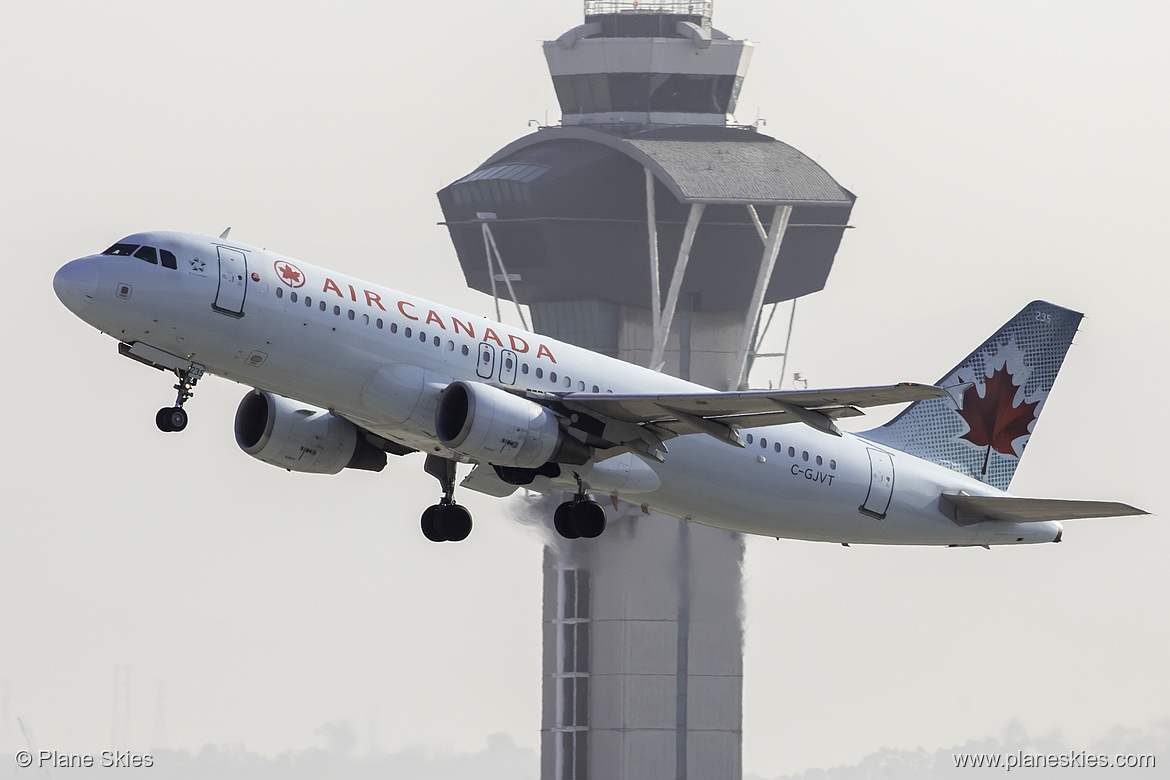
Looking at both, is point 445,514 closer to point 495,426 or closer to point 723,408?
point 495,426

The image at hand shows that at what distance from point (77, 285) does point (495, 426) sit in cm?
1019

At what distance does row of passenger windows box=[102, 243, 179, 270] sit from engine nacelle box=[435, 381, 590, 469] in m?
7.16

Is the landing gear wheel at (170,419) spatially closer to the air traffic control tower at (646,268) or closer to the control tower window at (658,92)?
the air traffic control tower at (646,268)

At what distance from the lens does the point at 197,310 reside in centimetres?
5175

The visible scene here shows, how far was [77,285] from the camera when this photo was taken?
51.3 meters

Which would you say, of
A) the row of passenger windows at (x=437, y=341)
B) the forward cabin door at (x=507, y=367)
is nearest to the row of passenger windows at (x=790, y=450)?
the row of passenger windows at (x=437, y=341)

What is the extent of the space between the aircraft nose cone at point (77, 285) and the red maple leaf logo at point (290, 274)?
4244 mm

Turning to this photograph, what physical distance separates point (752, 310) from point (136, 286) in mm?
71684

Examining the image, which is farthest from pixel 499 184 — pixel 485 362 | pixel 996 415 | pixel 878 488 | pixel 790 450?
pixel 485 362

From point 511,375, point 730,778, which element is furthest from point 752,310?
point 511,375

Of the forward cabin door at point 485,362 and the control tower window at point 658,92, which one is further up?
the control tower window at point 658,92

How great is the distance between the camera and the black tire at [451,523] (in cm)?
6028

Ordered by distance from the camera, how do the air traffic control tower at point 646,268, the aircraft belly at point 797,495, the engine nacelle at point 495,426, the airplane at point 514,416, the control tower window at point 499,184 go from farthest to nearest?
the control tower window at point 499,184, the air traffic control tower at point 646,268, the aircraft belly at point 797,495, the engine nacelle at point 495,426, the airplane at point 514,416

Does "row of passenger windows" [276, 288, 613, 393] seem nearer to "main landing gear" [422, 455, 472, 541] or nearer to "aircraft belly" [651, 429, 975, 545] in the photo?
"aircraft belly" [651, 429, 975, 545]
